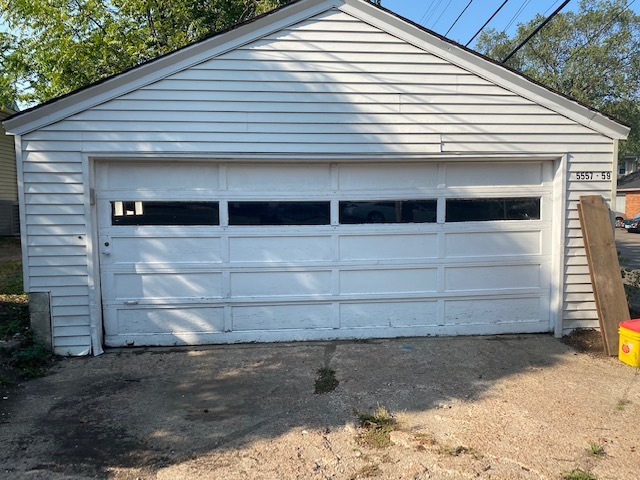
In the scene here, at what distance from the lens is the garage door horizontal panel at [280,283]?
568 centimetres

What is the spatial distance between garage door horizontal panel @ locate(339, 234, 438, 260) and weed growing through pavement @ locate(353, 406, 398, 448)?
2.21 metres

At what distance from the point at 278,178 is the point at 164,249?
1.60 m

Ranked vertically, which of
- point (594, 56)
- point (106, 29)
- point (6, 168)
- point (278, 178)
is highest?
point (594, 56)

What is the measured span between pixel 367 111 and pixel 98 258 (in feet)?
11.8

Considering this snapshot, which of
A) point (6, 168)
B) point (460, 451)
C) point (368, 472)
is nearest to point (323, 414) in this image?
point (368, 472)

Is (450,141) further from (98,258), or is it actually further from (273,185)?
(98,258)

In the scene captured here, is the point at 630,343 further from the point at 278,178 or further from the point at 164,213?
the point at 164,213

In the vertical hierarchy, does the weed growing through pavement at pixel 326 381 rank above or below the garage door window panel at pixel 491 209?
below

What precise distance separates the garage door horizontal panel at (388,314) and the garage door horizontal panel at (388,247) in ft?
1.97

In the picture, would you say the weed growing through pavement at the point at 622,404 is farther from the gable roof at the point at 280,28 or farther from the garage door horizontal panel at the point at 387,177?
the gable roof at the point at 280,28

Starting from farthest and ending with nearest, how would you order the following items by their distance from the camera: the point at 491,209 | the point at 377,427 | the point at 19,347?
the point at 491,209 < the point at 19,347 < the point at 377,427

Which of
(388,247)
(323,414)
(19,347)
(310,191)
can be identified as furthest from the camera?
(388,247)

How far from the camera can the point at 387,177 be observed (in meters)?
5.77

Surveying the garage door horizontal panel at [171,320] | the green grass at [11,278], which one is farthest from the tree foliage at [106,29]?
the garage door horizontal panel at [171,320]
